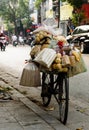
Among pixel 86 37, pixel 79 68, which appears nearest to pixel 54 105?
pixel 79 68

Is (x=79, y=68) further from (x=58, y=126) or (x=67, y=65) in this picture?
(x=58, y=126)

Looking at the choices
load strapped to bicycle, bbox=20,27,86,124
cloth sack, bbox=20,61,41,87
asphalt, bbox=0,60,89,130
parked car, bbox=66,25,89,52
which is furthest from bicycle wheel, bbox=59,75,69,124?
parked car, bbox=66,25,89,52

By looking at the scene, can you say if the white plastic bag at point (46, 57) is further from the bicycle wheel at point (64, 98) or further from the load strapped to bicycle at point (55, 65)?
the bicycle wheel at point (64, 98)

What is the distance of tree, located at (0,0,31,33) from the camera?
6210cm

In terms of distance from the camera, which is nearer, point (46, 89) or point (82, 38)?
point (46, 89)

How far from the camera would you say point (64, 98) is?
6.79 m

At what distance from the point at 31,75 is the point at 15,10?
57.1 metres

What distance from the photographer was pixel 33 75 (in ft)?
24.6

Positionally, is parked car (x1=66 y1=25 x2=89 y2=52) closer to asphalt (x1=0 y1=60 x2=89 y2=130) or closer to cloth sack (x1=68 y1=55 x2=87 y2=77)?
asphalt (x1=0 y1=60 x2=89 y2=130)

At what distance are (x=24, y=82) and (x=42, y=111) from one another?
583 mm

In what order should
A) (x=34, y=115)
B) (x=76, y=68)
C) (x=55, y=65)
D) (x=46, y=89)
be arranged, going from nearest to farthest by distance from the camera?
(x=55, y=65), (x=76, y=68), (x=34, y=115), (x=46, y=89)

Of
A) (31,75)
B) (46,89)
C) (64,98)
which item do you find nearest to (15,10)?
(46,89)

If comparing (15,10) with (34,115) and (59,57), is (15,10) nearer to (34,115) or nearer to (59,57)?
(34,115)

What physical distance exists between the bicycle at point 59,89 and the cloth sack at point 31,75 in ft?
0.84
